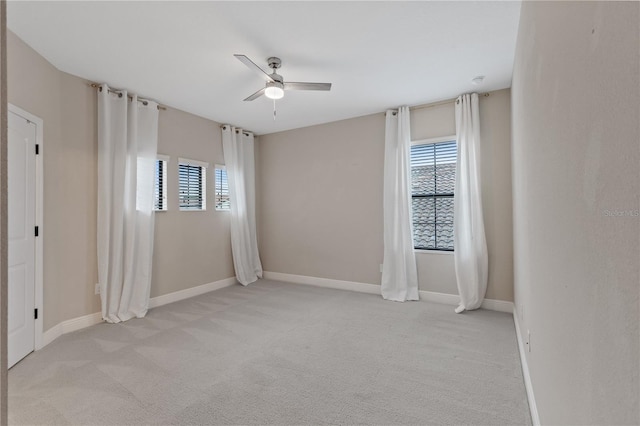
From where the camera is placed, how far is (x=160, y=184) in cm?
420

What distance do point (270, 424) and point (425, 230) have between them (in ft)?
10.8

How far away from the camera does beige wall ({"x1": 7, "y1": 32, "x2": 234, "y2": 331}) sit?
280cm

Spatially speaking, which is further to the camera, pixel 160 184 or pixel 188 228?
pixel 188 228

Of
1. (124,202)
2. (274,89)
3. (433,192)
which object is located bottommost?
(124,202)

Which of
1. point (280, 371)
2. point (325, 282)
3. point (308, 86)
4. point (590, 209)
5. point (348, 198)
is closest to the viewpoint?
point (590, 209)

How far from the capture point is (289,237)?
5488 millimetres

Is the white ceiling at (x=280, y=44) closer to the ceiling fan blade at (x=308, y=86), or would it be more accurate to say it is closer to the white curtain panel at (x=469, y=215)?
the ceiling fan blade at (x=308, y=86)

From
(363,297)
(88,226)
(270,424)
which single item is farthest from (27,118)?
(363,297)

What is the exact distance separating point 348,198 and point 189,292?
2.84 metres

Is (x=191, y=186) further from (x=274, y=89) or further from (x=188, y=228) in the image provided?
(x=274, y=89)

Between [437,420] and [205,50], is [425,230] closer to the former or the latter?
[437,420]

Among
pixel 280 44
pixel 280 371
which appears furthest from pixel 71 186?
pixel 280 371

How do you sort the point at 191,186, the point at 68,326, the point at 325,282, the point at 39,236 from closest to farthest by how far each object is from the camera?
the point at 39,236
the point at 68,326
the point at 191,186
the point at 325,282

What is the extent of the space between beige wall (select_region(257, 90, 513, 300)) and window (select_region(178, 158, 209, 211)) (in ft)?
4.16
